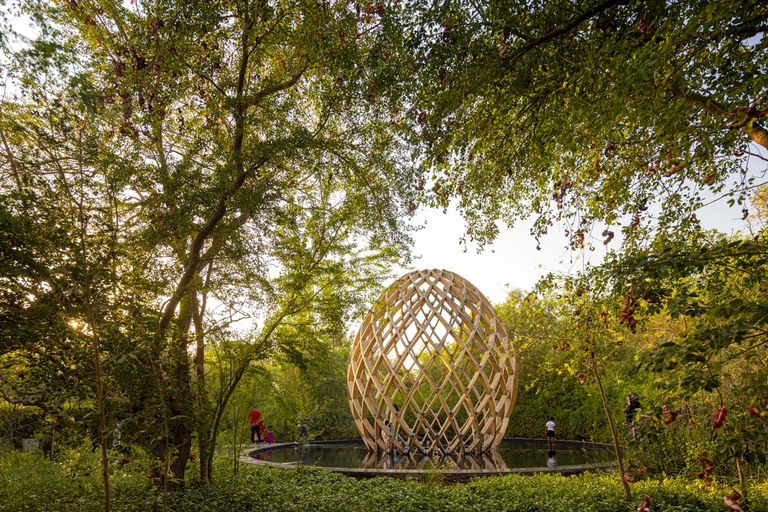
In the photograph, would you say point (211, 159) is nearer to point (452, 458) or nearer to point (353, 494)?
point (353, 494)

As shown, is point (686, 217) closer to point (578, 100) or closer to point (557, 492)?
point (578, 100)

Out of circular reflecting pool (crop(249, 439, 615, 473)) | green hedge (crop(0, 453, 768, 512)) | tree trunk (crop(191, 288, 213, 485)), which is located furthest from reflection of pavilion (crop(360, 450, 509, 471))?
tree trunk (crop(191, 288, 213, 485))

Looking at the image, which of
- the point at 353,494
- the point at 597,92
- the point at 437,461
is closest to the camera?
the point at 597,92

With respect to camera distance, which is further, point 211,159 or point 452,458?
point 452,458

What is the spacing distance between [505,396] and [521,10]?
703cm

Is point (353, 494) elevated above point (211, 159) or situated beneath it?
situated beneath

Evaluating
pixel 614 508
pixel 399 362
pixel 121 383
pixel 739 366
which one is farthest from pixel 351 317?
pixel 739 366

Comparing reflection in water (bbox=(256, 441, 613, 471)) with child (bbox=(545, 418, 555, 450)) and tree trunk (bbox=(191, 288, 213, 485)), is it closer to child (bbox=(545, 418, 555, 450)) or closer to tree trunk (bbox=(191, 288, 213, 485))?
child (bbox=(545, 418, 555, 450))

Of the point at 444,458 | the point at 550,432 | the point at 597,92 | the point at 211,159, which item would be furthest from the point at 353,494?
the point at 550,432

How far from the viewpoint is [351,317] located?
664cm

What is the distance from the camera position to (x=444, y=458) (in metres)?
8.64

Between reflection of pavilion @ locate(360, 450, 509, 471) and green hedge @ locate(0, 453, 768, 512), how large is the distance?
1313 millimetres

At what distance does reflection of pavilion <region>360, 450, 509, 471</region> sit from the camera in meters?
7.53

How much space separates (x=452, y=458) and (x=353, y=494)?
3652 millimetres
